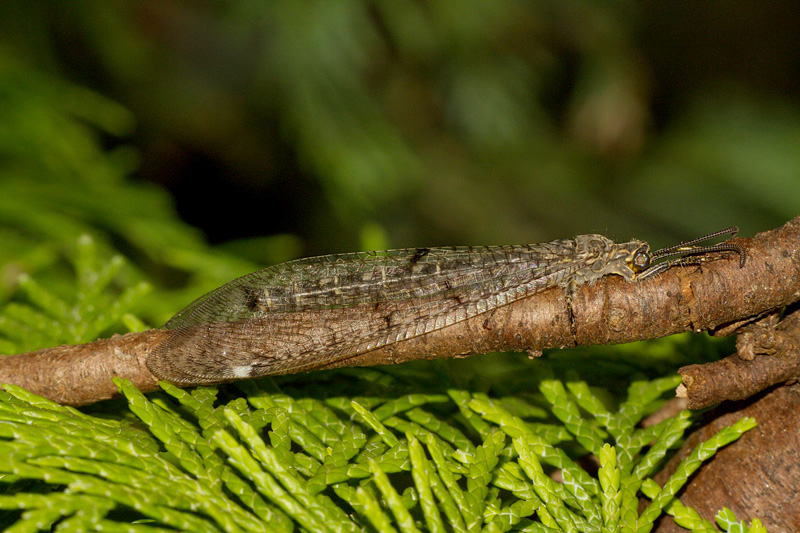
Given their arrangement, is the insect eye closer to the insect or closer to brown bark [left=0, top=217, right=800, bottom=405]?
the insect

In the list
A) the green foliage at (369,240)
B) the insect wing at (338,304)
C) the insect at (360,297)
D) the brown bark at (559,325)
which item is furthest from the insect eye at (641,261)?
the brown bark at (559,325)

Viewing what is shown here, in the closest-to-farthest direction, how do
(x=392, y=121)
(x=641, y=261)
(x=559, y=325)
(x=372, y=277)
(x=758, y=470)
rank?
1. (x=758, y=470)
2. (x=559, y=325)
3. (x=641, y=261)
4. (x=372, y=277)
5. (x=392, y=121)

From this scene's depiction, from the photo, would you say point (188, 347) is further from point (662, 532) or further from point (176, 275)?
point (176, 275)

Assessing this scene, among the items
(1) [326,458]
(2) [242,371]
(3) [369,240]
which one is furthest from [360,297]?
(1) [326,458]

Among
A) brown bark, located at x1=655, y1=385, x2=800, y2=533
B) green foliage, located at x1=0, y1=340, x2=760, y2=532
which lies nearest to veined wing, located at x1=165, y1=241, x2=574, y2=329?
green foliage, located at x1=0, y1=340, x2=760, y2=532

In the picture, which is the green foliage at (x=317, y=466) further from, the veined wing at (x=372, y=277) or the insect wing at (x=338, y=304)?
the veined wing at (x=372, y=277)

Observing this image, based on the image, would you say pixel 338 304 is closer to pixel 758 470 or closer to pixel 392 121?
pixel 758 470

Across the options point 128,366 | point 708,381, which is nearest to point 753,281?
point 708,381
